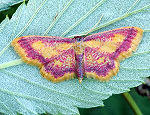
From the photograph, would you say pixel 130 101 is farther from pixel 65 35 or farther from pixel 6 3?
pixel 6 3

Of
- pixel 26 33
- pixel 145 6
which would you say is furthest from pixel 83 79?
pixel 145 6

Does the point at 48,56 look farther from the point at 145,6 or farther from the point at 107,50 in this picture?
the point at 145,6

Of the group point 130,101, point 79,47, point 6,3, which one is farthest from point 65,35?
point 130,101

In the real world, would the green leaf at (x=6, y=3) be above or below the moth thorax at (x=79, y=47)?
above

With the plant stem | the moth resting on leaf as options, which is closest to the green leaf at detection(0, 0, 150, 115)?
the moth resting on leaf

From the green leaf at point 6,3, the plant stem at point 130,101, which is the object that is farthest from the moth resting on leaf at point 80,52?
the plant stem at point 130,101

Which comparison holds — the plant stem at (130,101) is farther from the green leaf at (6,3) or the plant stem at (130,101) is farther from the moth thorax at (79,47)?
the green leaf at (6,3)

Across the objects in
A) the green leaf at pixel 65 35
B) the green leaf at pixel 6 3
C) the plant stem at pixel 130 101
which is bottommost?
the plant stem at pixel 130 101

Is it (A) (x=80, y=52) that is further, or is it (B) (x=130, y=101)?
(B) (x=130, y=101)
